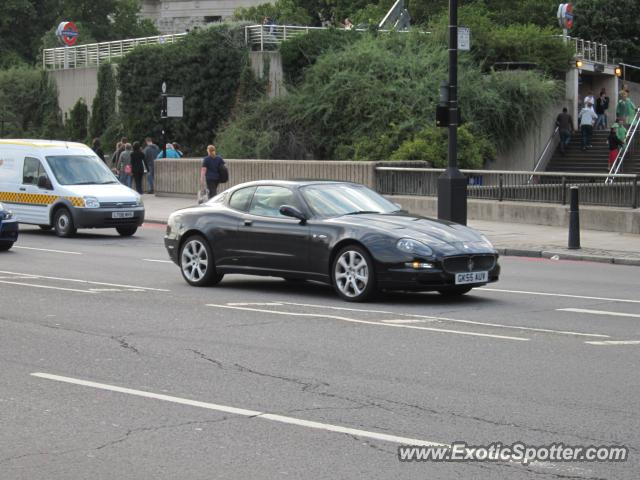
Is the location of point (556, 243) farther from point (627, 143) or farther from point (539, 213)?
point (627, 143)

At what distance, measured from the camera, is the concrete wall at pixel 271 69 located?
150ft

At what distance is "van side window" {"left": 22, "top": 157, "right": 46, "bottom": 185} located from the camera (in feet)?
83.9

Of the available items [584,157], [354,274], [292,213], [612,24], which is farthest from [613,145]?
[354,274]

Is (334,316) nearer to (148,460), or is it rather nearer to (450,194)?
(148,460)

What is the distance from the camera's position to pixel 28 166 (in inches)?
1013

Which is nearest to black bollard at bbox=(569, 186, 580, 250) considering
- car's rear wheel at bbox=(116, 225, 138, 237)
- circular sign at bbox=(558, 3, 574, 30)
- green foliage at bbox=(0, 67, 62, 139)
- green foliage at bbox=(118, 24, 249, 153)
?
car's rear wheel at bbox=(116, 225, 138, 237)

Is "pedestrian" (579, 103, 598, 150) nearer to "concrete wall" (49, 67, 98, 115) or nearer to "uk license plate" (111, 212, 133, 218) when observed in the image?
"concrete wall" (49, 67, 98, 115)

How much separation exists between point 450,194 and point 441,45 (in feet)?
66.3

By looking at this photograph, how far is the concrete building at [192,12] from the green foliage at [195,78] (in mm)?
40586

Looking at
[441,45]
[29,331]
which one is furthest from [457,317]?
[441,45]

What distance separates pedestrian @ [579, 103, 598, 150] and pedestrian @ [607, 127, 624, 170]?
250cm

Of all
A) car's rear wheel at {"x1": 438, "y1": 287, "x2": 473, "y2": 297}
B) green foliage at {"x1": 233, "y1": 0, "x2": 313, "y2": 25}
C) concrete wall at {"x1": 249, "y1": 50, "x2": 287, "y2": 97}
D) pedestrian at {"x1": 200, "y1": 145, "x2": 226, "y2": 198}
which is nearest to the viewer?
car's rear wheel at {"x1": 438, "y1": 287, "x2": 473, "y2": 297}

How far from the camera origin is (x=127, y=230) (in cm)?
2581

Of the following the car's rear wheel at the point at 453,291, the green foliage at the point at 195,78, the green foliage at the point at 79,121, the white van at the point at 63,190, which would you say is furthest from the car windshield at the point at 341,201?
the green foliage at the point at 79,121
